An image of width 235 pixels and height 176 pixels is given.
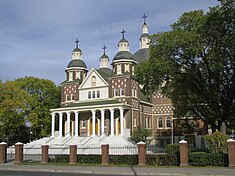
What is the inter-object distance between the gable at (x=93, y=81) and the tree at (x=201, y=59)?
20.4m

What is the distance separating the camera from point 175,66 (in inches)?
1138

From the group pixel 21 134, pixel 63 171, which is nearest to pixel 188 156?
pixel 63 171

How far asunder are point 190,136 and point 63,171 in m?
34.9

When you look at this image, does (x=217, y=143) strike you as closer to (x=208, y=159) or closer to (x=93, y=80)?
(x=208, y=159)

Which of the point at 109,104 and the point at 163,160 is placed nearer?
the point at 163,160

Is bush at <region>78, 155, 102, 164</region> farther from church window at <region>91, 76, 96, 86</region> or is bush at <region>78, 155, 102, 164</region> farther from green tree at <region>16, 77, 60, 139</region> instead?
green tree at <region>16, 77, 60, 139</region>

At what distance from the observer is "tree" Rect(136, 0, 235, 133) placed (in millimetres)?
25609

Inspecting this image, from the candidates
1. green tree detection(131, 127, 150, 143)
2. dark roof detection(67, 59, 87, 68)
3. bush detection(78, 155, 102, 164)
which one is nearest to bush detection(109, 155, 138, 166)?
bush detection(78, 155, 102, 164)

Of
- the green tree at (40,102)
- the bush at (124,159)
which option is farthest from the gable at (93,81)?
the bush at (124,159)

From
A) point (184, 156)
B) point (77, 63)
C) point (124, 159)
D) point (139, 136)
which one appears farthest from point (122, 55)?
point (184, 156)

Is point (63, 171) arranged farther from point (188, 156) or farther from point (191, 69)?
point (191, 69)

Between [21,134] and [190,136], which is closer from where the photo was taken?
[190,136]

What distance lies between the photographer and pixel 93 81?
52844 mm

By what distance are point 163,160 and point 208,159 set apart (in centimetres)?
324
